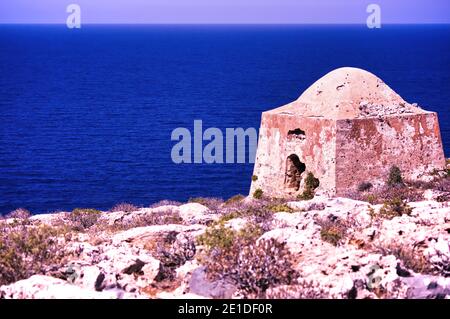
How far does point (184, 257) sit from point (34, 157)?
6138cm

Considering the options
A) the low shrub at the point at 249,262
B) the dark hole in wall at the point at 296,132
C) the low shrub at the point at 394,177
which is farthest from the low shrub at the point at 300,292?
the dark hole in wall at the point at 296,132

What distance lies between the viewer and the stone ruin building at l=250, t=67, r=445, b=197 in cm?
2880

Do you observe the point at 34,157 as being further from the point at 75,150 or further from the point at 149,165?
the point at 149,165

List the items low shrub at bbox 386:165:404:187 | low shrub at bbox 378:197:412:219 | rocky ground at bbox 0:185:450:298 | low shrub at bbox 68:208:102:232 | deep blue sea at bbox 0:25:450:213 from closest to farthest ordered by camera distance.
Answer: rocky ground at bbox 0:185:450:298 < low shrub at bbox 378:197:412:219 < low shrub at bbox 68:208:102:232 < low shrub at bbox 386:165:404:187 < deep blue sea at bbox 0:25:450:213

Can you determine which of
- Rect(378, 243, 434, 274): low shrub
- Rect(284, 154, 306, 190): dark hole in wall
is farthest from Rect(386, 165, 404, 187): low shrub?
Rect(378, 243, 434, 274): low shrub

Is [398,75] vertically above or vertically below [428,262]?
above

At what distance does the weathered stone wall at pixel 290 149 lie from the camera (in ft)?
94.6

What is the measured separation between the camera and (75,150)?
75062 millimetres

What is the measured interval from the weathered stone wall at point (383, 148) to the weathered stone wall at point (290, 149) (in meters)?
0.45

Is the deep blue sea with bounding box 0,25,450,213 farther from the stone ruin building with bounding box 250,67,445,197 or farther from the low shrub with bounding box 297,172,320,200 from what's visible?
the low shrub with bounding box 297,172,320,200

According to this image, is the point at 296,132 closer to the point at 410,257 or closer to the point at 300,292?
the point at 410,257

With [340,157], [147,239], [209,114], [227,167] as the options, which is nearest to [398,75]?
[209,114]

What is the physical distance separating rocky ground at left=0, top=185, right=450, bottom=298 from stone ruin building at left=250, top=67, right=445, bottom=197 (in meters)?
14.4

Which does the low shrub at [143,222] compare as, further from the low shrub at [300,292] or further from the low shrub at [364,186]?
the low shrub at [364,186]
